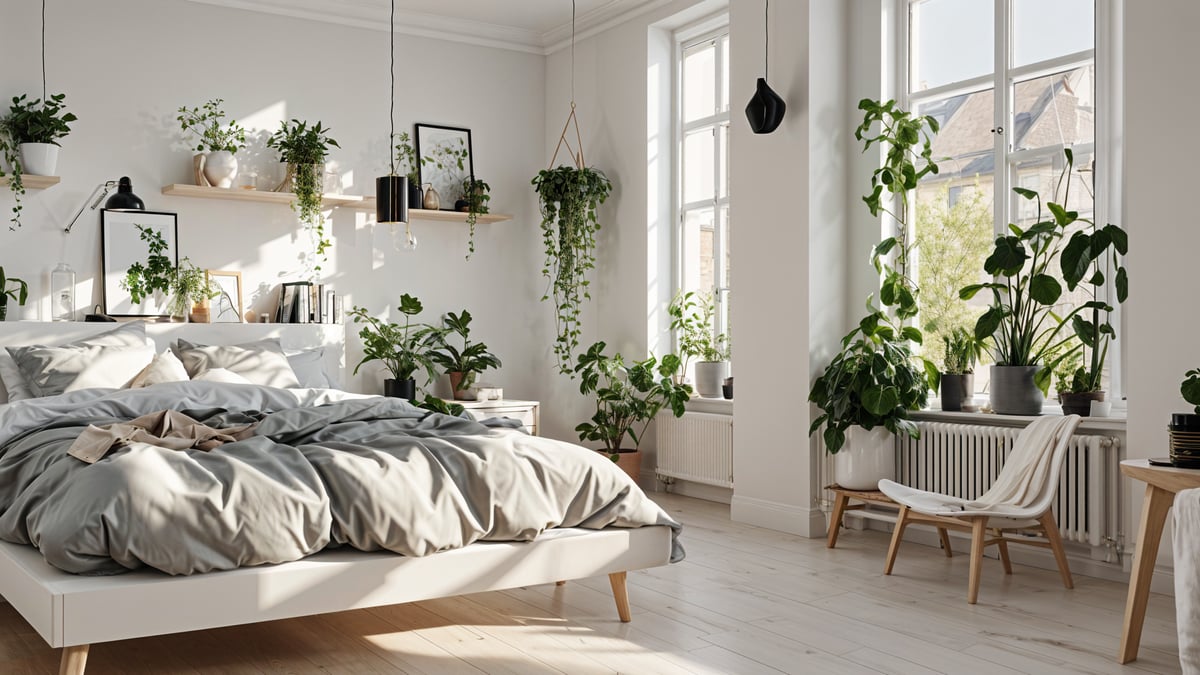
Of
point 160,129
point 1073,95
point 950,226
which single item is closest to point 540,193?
point 160,129

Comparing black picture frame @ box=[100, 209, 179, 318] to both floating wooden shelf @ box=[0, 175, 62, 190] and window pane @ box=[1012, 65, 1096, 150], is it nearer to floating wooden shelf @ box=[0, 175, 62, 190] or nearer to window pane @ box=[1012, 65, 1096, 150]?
floating wooden shelf @ box=[0, 175, 62, 190]

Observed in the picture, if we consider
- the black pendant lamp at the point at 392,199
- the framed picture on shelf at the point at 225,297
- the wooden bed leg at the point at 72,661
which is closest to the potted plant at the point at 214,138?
the framed picture on shelf at the point at 225,297

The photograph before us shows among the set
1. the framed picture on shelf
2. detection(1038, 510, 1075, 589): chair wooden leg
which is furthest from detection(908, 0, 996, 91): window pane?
the framed picture on shelf

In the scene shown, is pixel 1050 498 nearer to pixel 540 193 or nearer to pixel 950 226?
pixel 950 226

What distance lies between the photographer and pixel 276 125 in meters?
6.42

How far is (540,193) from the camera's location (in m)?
6.82

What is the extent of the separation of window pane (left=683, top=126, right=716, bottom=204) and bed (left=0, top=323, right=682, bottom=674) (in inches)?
113

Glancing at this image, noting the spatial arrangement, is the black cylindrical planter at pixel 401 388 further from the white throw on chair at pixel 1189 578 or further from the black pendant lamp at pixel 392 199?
the white throw on chair at pixel 1189 578

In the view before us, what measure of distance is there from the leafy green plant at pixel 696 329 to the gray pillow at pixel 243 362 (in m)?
2.29

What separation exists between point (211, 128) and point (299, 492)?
3.87 metres

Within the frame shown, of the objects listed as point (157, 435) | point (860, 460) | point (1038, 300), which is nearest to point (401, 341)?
point (157, 435)

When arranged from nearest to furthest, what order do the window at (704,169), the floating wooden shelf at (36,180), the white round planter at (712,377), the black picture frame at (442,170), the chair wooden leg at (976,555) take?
1. the chair wooden leg at (976,555)
2. the floating wooden shelf at (36,180)
3. the white round planter at (712,377)
4. the window at (704,169)
5. the black picture frame at (442,170)

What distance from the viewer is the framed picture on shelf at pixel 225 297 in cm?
613

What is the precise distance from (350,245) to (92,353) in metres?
1.97
